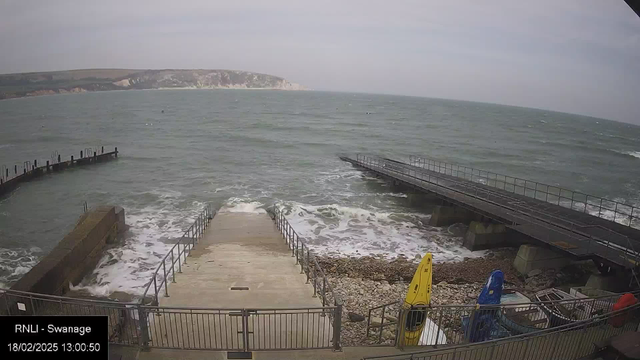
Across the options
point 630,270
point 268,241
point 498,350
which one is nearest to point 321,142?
point 268,241

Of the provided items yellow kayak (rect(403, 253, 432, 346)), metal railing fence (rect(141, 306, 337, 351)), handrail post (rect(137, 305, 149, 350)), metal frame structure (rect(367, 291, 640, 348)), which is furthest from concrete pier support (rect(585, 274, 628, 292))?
handrail post (rect(137, 305, 149, 350))

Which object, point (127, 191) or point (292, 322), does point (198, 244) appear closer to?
point (292, 322)

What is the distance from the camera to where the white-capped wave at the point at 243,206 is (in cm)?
2581

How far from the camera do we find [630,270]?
41.7ft

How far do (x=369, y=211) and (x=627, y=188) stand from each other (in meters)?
29.8

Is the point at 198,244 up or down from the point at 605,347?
down

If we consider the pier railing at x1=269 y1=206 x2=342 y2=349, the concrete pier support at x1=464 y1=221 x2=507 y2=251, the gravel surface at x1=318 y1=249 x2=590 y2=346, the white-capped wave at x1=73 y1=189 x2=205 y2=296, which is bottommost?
the white-capped wave at x1=73 y1=189 x2=205 y2=296

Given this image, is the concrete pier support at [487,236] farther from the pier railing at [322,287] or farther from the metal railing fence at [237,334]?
the metal railing fence at [237,334]

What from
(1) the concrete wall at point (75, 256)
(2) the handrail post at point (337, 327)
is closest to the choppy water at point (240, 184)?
(1) the concrete wall at point (75, 256)

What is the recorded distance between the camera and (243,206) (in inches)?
1057

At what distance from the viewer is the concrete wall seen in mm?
12867

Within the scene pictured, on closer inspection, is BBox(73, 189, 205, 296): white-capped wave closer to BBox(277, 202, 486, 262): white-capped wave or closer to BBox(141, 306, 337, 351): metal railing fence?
BBox(277, 202, 486, 262): white-capped wave

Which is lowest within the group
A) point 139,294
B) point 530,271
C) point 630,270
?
point 139,294

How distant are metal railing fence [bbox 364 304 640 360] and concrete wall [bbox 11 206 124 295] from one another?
40.3 feet
